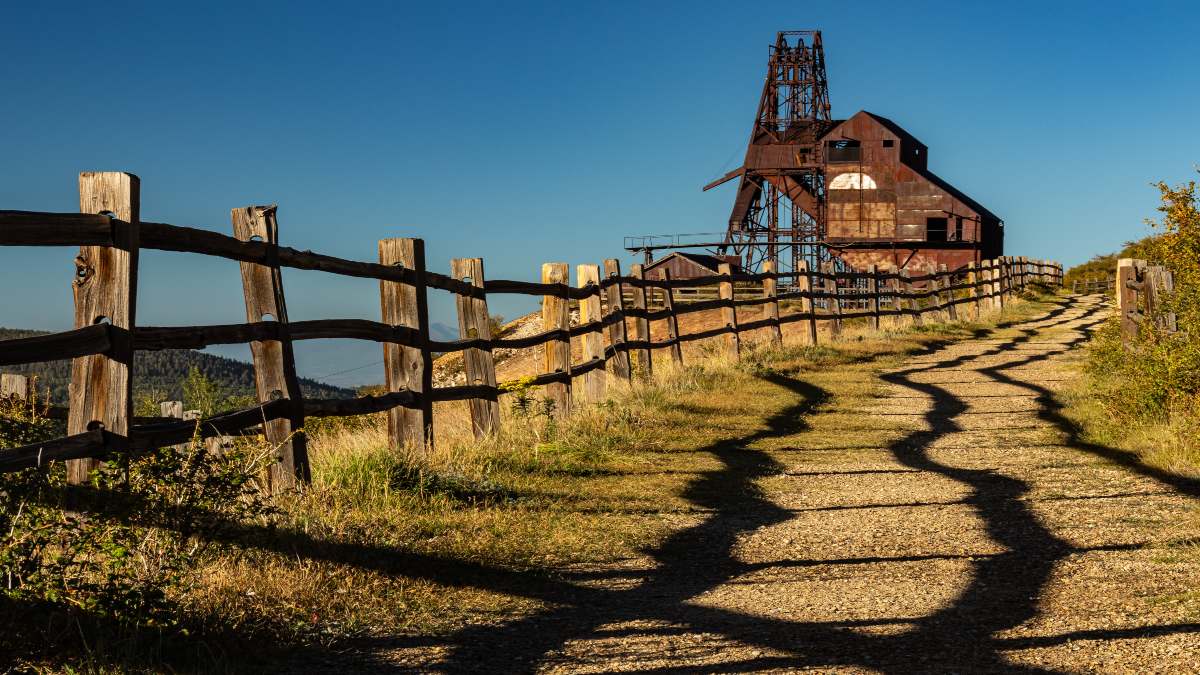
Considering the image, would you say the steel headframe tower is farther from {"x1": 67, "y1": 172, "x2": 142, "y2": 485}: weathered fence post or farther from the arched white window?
{"x1": 67, "y1": 172, "x2": 142, "y2": 485}: weathered fence post

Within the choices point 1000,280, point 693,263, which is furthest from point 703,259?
point 1000,280

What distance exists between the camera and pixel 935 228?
168 ft

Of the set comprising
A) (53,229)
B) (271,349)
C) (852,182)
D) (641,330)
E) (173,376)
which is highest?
(852,182)

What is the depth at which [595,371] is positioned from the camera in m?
12.7

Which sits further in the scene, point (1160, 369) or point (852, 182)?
point (852, 182)

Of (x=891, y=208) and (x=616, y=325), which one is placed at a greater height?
(x=891, y=208)

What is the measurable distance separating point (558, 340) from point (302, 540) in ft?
20.6

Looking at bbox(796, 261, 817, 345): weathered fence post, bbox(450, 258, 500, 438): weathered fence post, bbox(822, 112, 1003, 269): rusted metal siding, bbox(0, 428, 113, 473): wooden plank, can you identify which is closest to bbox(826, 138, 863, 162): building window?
bbox(822, 112, 1003, 269): rusted metal siding

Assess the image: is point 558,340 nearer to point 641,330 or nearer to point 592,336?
point 592,336

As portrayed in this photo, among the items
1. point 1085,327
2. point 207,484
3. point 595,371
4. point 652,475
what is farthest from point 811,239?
point 207,484

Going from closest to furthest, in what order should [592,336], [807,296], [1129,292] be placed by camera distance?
[592,336], [1129,292], [807,296]

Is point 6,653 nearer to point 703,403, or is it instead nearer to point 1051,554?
point 1051,554

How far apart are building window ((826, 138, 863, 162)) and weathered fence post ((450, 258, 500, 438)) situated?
4452 cm

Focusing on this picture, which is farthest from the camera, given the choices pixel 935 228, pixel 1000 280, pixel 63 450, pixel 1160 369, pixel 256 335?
pixel 935 228
